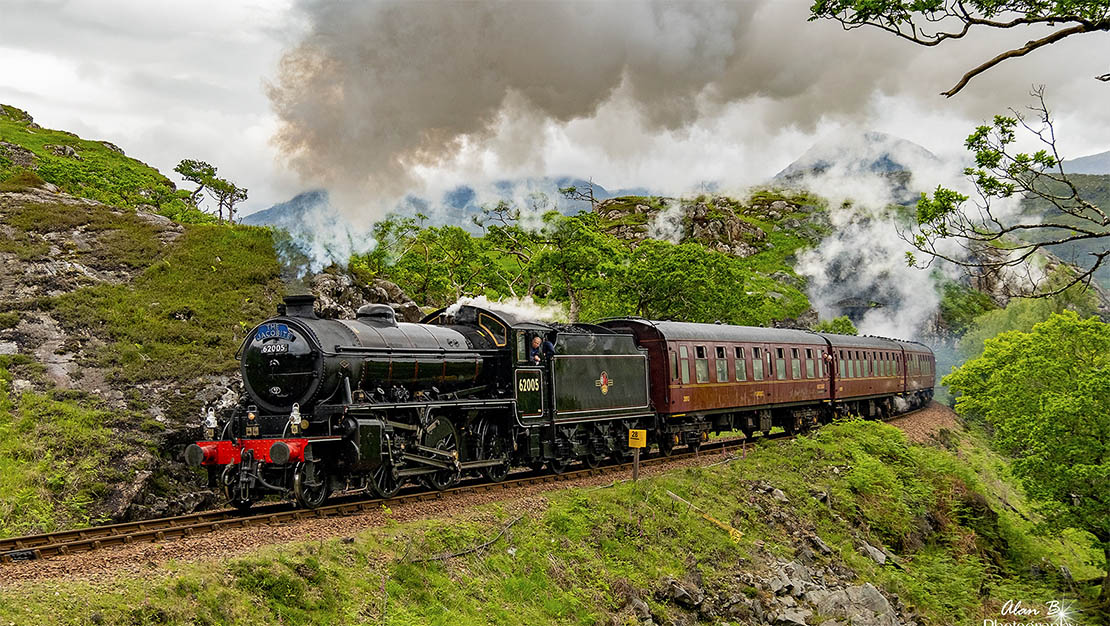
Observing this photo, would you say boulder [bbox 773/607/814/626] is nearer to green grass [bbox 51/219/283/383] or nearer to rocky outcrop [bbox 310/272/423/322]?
green grass [bbox 51/219/283/383]

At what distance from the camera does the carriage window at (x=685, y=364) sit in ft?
71.1

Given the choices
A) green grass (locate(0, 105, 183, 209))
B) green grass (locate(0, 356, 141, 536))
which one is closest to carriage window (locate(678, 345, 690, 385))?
green grass (locate(0, 356, 141, 536))

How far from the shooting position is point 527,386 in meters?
16.7

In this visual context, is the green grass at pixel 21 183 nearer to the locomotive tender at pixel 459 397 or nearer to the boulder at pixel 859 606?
the locomotive tender at pixel 459 397

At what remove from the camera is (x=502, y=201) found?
49719 mm

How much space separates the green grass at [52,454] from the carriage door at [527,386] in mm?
8100

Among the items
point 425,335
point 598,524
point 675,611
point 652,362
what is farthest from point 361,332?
point 652,362

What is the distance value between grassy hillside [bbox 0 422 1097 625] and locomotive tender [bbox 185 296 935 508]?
80.4 inches

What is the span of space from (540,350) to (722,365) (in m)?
A: 8.05

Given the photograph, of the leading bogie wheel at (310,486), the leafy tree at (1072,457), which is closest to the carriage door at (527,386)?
the leading bogie wheel at (310,486)

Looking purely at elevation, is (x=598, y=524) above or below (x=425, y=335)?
below

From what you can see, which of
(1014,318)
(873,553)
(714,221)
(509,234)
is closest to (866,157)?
(714,221)

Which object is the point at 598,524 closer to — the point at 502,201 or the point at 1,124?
the point at 502,201

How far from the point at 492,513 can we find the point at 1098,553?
22.9 meters
